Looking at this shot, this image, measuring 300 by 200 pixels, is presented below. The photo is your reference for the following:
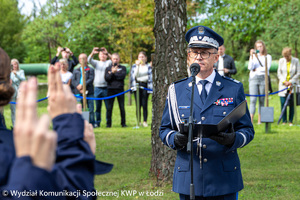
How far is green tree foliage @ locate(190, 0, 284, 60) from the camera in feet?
94.6

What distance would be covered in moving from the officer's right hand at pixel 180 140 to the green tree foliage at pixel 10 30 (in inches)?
1965

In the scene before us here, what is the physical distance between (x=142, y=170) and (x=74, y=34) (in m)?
26.2

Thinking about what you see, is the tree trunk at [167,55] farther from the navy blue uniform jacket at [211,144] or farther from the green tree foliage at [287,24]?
the green tree foliage at [287,24]

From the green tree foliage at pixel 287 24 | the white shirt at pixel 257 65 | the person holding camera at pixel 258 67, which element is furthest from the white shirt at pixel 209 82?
the green tree foliage at pixel 287 24

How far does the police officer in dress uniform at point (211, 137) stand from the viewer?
3742mm

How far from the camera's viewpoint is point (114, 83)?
569 inches

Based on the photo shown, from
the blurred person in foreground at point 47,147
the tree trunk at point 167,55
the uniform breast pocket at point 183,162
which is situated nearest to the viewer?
the blurred person in foreground at point 47,147

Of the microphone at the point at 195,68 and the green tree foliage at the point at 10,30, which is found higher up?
the green tree foliage at the point at 10,30

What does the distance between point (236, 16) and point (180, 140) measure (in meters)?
27.5

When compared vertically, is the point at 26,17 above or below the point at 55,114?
above

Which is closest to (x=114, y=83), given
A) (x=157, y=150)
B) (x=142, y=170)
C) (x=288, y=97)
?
(x=288, y=97)

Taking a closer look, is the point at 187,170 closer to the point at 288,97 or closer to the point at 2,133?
the point at 2,133

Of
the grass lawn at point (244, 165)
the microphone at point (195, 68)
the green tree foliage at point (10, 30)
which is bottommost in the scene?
the grass lawn at point (244, 165)

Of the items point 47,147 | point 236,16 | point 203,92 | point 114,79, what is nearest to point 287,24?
point 236,16
